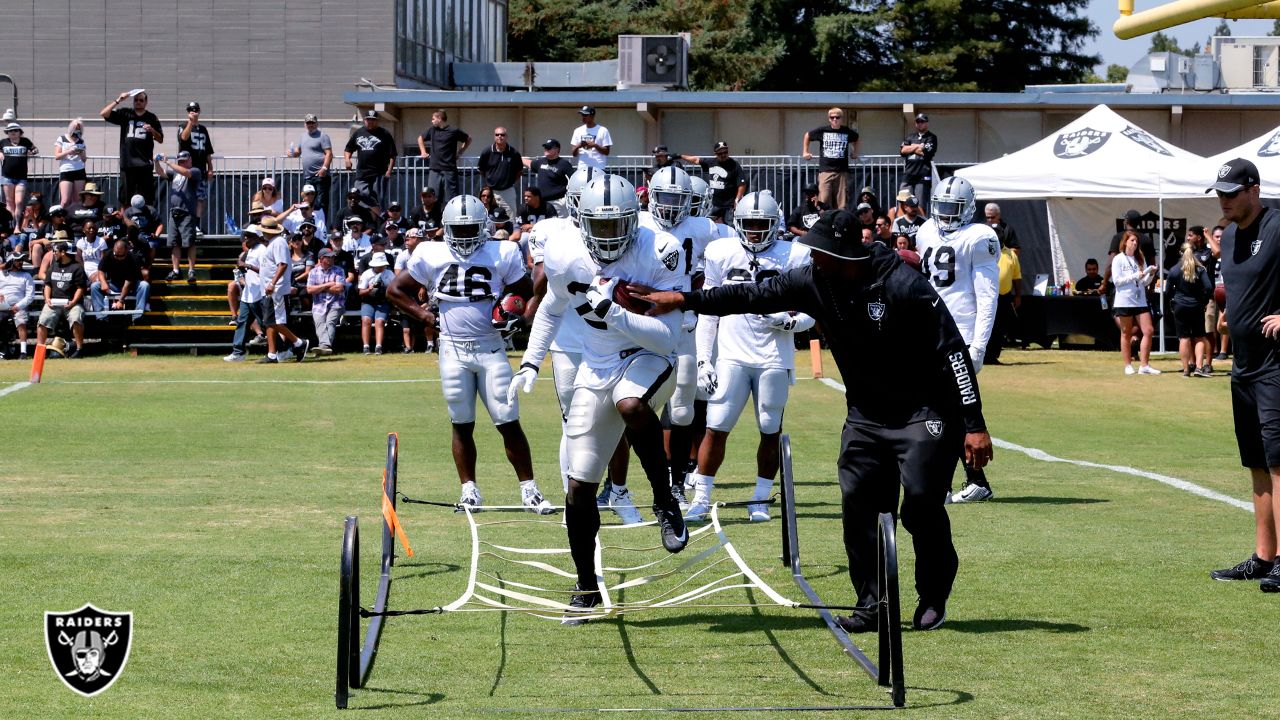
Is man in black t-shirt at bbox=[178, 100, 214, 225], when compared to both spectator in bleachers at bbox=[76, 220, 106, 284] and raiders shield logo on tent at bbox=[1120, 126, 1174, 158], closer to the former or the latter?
spectator in bleachers at bbox=[76, 220, 106, 284]

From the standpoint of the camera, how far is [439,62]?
40469 millimetres

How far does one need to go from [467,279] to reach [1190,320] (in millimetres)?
13861

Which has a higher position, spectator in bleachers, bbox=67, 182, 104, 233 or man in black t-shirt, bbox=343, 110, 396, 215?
man in black t-shirt, bbox=343, 110, 396, 215

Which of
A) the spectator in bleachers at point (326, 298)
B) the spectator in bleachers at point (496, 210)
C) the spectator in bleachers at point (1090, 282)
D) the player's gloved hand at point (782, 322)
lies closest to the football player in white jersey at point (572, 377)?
the player's gloved hand at point (782, 322)

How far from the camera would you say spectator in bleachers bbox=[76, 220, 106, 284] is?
27188 mm

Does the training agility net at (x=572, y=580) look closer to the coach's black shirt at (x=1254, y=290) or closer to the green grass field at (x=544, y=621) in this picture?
the green grass field at (x=544, y=621)

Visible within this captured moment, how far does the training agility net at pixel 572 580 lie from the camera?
20.2 ft

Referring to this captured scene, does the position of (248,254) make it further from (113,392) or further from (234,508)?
(234,508)

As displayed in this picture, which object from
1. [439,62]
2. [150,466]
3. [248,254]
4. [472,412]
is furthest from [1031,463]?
[439,62]

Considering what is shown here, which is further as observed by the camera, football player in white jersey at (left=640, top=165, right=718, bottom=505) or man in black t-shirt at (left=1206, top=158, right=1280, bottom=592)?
football player in white jersey at (left=640, top=165, right=718, bottom=505)

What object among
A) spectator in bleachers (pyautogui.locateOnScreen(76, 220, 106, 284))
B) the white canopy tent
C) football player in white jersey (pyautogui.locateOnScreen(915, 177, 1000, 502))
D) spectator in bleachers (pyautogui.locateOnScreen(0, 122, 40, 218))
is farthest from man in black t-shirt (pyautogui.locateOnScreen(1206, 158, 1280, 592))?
spectator in bleachers (pyautogui.locateOnScreen(0, 122, 40, 218))

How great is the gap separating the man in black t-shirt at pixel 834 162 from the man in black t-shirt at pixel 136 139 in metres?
11.2

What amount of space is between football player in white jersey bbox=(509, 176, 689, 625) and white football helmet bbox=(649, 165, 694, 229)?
2.40 metres

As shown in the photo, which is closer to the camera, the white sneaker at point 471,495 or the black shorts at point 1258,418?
the black shorts at point 1258,418
